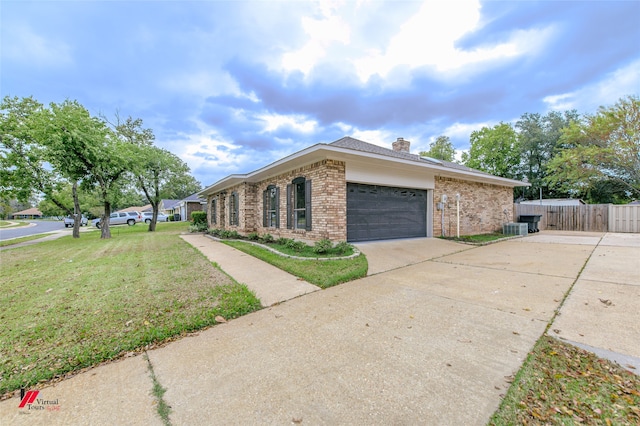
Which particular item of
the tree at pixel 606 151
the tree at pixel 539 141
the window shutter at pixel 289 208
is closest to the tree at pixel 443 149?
the tree at pixel 539 141

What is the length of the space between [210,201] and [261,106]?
763 cm

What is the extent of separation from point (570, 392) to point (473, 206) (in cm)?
1172

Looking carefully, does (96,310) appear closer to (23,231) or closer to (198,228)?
(198,228)

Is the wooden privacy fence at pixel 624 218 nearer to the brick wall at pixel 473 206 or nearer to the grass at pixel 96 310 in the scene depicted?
the brick wall at pixel 473 206

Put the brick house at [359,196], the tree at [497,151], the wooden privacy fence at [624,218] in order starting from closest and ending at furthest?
the brick house at [359,196] < the wooden privacy fence at [624,218] < the tree at [497,151]

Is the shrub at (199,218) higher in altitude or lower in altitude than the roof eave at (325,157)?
lower

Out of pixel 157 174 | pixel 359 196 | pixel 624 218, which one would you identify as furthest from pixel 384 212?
pixel 157 174

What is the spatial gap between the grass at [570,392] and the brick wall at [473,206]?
8558mm

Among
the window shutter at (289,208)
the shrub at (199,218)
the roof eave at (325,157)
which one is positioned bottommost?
the shrub at (199,218)

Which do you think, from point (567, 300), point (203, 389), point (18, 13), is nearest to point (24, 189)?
point (18, 13)

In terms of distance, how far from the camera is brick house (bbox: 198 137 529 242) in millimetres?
7527

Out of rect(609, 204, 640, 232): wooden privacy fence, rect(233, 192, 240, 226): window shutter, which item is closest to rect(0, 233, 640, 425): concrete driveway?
rect(233, 192, 240, 226): window shutter

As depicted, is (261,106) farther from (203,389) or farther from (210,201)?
(203,389)

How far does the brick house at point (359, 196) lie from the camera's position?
7.53 metres
